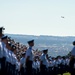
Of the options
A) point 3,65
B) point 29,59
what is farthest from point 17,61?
point 3,65

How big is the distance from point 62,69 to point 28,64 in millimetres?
13573

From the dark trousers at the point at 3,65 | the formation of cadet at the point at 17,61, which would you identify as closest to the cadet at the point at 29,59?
the formation of cadet at the point at 17,61

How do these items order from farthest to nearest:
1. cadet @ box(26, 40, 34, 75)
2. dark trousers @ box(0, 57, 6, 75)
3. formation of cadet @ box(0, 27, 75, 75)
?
1. cadet @ box(26, 40, 34, 75)
2. formation of cadet @ box(0, 27, 75, 75)
3. dark trousers @ box(0, 57, 6, 75)

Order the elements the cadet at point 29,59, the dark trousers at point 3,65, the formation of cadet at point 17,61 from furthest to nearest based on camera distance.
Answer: the cadet at point 29,59
the formation of cadet at point 17,61
the dark trousers at point 3,65

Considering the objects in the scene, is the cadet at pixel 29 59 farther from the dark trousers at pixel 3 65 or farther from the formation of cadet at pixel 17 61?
the dark trousers at pixel 3 65

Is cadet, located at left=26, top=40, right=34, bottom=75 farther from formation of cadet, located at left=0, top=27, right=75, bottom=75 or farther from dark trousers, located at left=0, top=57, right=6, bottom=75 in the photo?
dark trousers, located at left=0, top=57, right=6, bottom=75

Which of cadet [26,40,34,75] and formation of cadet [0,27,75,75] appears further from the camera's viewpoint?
cadet [26,40,34,75]

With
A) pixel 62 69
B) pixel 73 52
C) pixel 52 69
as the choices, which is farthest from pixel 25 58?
pixel 62 69

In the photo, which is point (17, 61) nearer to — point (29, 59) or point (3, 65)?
point (29, 59)

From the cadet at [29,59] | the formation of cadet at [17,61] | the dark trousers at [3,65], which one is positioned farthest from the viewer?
the cadet at [29,59]

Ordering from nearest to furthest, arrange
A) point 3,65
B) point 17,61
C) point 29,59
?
1. point 3,65
2. point 29,59
3. point 17,61

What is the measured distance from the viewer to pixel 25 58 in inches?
862

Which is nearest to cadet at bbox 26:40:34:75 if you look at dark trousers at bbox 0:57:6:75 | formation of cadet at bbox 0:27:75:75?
formation of cadet at bbox 0:27:75:75

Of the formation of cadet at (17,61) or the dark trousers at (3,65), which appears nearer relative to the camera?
the dark trousers at (3,65)
